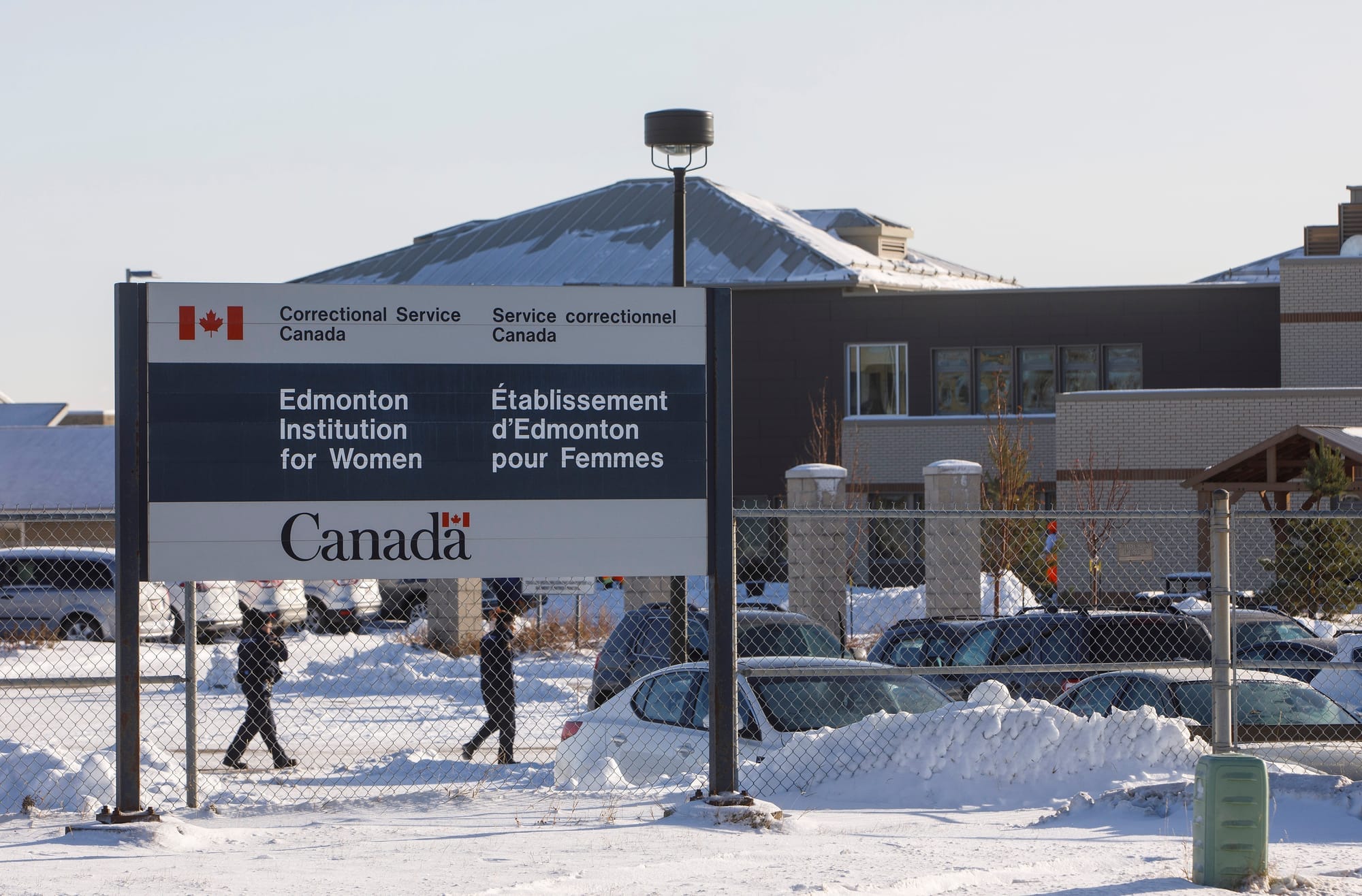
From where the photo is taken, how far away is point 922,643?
52.9 feet

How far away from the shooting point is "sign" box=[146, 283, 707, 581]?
28.2 feet

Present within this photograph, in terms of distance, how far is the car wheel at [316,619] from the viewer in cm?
2664

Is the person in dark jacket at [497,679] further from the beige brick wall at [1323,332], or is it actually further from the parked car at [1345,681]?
the beige brick wall at [1323,332]

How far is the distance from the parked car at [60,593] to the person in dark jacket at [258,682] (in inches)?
372

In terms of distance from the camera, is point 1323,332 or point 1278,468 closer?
point 1278,468

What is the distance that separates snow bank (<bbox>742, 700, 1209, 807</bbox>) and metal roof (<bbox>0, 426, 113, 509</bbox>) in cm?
3377

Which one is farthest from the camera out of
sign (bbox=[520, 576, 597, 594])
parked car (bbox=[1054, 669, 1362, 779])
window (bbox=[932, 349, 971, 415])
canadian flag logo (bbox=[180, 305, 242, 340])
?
window (bbox=[932, 349, 971, 415])

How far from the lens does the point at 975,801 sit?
32.1 ft

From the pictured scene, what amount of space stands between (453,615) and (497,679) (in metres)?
10.6

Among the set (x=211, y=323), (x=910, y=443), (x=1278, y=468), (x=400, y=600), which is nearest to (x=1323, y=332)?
(x=910, y=443)

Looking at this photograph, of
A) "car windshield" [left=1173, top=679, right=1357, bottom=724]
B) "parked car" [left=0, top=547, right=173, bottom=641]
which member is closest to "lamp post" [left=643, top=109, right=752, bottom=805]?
"car windshield" [left=1173, top=679, right=1357, bottom=724]

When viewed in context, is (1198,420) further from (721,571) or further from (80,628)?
(721,571)

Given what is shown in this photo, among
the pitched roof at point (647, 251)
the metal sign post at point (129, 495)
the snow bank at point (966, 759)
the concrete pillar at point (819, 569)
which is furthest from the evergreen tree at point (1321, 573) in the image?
the metal sign post at point (129, 495)

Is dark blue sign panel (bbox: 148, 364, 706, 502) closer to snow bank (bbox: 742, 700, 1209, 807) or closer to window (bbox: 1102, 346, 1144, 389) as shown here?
snow bank (bbox: 742, 700, 1209, 807)
